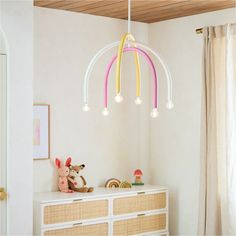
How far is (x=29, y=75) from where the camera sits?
445cm

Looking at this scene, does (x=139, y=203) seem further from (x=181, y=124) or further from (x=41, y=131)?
(x=41, y=131)

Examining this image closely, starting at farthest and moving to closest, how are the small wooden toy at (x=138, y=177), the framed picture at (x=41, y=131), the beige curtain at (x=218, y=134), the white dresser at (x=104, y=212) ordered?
1. the small wooden toy at (x=138, y=177)
2. the framed picture at (x=41, y=131)
3. the beige curtain at (x=218, y=134)
4. the white dresser at (x=104, y=212)

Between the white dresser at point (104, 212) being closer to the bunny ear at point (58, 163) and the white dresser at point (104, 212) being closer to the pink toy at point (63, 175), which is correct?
the pink toy at point (63, 175)

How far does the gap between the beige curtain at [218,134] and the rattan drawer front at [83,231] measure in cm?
85

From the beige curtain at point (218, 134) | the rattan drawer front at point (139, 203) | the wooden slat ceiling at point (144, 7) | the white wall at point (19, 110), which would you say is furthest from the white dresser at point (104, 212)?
the wooden slat ceiling at point (144, 7)

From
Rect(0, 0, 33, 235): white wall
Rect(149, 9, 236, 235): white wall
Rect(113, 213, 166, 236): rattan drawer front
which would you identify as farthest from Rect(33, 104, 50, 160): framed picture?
Rect(149, 9, 236, 235): white wall

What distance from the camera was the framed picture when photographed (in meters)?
4.95

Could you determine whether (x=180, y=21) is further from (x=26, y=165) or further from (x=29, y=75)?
(x=26, y=165)

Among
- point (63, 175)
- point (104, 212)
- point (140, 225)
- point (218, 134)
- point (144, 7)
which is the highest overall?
point (144, 7)

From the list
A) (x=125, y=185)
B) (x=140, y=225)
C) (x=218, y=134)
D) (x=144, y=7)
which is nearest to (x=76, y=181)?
(x=125, y=185)

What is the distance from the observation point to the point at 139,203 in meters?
5.16

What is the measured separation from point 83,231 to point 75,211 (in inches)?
7.9

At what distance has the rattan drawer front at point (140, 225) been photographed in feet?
16.4

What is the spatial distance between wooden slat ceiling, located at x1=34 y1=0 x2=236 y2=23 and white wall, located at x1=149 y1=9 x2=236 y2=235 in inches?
6.8
